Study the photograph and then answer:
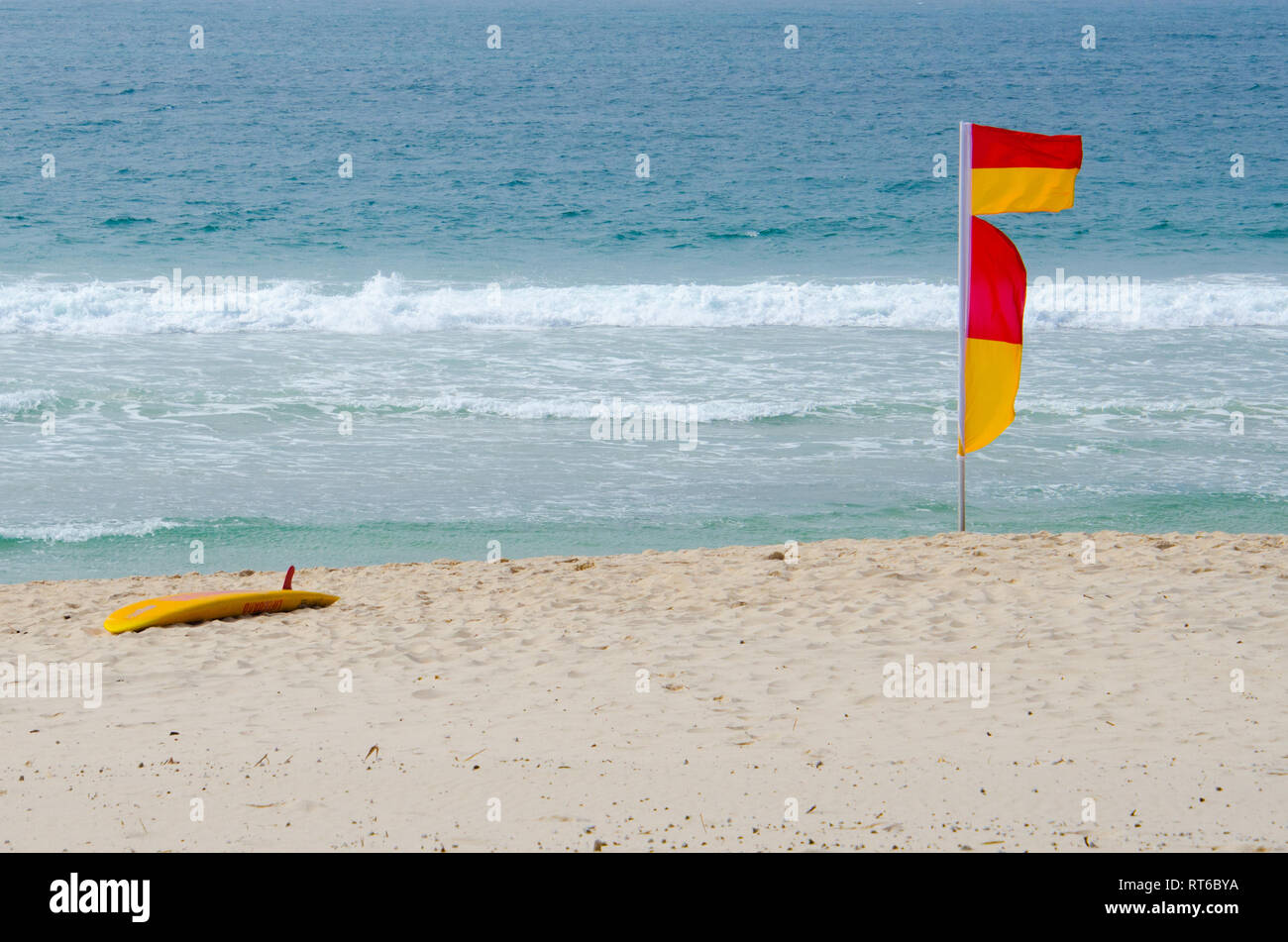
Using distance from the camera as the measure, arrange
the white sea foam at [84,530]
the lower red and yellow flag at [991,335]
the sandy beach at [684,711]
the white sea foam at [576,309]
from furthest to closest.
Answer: the white sea foam at [576,309] < the white sea foam at [84,530] < the lower red and yellow flag at [991,335] < the sandy beach at [684,711]

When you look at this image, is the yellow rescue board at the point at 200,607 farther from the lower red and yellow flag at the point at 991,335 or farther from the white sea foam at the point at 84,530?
the lower red and yellow flag at the point at 991,335

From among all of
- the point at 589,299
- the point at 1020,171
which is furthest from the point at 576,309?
the point at 1020,171

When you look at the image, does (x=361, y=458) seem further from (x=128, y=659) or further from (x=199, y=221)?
(x=199, y=221)

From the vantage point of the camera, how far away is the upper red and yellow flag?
827 cm

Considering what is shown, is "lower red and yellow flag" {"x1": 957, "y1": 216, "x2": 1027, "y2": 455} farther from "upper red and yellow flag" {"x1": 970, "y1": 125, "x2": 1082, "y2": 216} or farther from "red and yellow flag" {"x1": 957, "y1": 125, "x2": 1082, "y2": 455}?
"upper red and yellow flag" {"x1": 970, "y1": 125, "x2": 1082, "y2": 216}

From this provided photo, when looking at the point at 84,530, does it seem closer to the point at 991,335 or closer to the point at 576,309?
the point at 991,335

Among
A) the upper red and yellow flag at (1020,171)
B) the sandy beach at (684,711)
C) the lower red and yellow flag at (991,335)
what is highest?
the upper red and yellow flag at (1020,171)

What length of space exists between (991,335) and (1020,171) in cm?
121

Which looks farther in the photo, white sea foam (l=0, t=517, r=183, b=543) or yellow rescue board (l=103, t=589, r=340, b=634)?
white sea foam (l=0, t=517, r=183, b=543)

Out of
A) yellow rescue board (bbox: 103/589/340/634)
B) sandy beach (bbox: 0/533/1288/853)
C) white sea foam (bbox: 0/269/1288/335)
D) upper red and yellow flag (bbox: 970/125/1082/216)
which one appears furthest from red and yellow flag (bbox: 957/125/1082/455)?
white sea foam (bbox: 0/269/1288/335)

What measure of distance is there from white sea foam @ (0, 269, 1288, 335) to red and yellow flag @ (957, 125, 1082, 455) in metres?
11.8

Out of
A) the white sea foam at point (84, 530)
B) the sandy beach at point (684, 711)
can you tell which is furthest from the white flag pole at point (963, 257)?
the white sea foam at point (84, 530)

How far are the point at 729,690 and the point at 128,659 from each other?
3.58m

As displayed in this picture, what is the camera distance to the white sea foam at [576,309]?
1975cm
